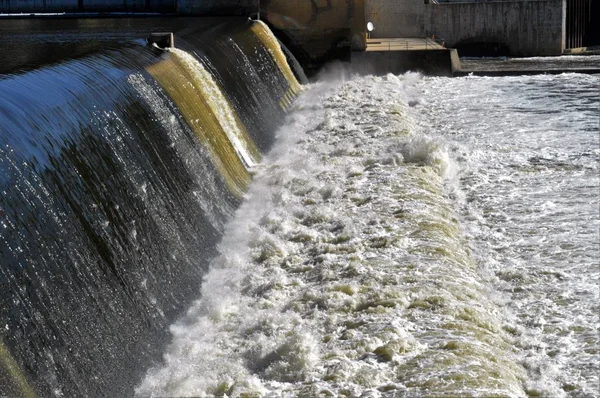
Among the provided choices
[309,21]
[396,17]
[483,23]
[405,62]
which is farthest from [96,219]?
[483,23]

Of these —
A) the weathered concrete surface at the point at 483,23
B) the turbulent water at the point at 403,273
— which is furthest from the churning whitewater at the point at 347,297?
the weathered concrete surface at the point at 483,23

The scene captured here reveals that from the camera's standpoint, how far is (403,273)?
947cm

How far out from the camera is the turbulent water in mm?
7594

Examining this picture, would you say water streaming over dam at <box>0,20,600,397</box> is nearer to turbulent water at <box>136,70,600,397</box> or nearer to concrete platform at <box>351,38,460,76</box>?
turbulent water at <box>136,70,600,397</box>

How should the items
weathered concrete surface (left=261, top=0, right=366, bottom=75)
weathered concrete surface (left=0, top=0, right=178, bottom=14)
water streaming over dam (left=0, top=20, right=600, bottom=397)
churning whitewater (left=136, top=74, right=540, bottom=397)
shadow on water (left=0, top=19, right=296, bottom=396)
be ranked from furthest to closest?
weathered concrete surface (left=0, top=0, right=178, bottom=14), weathered concrete surface (left=261, top=0, right=366, bottom=75), churning whitewater (left=136, top=74, right=540, bottom=397), water streaming over dam (left=0, top=20, right=600, bottom=397), shadow on water (left=0, top=19, right=296, bottom=396)

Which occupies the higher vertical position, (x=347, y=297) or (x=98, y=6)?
(x=98, y=6)

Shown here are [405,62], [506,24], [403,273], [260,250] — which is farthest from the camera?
[506,24]

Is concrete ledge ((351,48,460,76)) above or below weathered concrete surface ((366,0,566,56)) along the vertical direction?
below

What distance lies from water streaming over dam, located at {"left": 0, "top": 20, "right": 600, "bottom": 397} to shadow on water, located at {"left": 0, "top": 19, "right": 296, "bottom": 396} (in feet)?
0.07

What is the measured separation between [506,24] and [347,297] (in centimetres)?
2022

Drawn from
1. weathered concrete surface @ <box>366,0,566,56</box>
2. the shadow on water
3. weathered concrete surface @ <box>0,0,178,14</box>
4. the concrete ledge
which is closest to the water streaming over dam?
the shadow on water

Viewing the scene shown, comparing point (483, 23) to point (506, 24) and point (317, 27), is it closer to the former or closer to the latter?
point (506, 24)

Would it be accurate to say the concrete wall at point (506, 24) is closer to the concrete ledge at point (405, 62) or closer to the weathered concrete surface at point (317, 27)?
the concrete ledge at point (405, 62)

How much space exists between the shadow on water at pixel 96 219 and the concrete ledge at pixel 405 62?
10467mm
